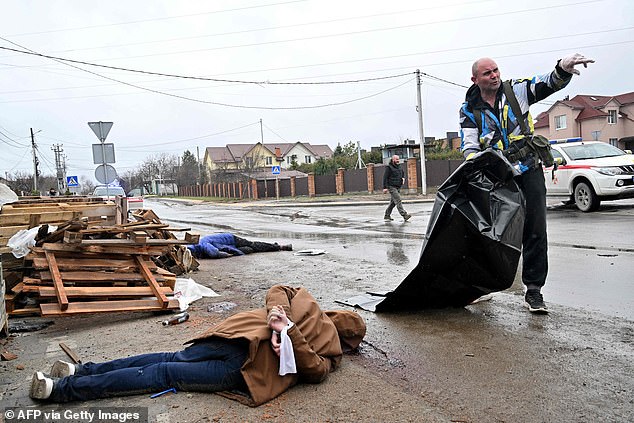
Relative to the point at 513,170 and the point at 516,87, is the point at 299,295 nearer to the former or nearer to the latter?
the point at 513,170

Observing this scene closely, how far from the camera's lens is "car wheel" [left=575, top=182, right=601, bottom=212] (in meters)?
13.1

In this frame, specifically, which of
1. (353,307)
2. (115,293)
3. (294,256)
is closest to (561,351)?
(353,307)

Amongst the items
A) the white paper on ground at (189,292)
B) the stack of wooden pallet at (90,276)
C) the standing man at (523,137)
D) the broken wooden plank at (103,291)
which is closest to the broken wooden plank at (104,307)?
the stack of wooden pallet at (90,276)

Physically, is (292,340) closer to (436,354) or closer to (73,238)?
(436,354)

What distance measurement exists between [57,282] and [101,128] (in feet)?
38.7

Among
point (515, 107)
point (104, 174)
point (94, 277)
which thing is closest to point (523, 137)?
point (515, 107)

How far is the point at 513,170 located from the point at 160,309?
12.1 feet

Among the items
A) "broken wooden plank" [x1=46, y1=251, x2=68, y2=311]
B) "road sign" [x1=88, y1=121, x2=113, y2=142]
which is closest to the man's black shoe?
"broken wooden plank" [x1=46, y1=251, x2=68, y2=311]

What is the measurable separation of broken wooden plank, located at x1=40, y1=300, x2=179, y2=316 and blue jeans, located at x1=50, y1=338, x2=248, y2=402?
1.93 m

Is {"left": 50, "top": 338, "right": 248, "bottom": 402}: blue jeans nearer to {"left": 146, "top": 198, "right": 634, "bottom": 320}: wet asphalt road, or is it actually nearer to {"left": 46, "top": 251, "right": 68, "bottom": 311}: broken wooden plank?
{"left": 46, "top": 251, "right": 68, "bottom": 311}: broken wooden plank

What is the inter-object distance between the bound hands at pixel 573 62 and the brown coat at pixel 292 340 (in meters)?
2.75

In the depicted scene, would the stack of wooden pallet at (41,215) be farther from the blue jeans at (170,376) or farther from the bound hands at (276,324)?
the bound hands at (276,324)

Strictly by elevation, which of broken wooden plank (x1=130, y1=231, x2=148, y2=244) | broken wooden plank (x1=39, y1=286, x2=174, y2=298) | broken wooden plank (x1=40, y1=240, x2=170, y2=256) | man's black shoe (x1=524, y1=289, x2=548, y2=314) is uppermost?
broken wooden plank (x1=130, y1=231, x2=148, y2=244)

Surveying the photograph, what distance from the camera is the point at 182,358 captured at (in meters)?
3.29
